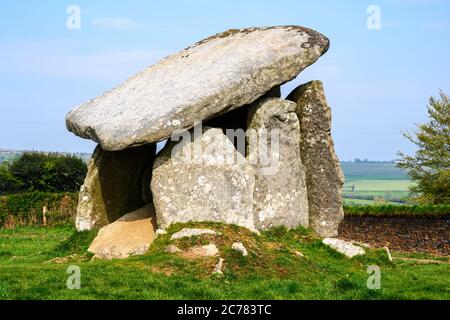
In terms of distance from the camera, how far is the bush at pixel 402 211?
96.2 ft

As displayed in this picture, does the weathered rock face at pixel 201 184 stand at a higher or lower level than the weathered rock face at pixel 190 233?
higher

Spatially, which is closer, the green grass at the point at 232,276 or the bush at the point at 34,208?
the green grass at the point at 232,276

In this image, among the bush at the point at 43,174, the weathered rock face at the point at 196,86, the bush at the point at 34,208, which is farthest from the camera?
the bush at the point at 43,174

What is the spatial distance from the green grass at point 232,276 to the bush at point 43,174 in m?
25.4

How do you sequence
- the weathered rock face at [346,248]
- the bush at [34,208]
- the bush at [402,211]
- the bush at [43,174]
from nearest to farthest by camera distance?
the weathered rock face at [346,248]
the bush at [402,211]
the bush at [34,208]
the bush at [43,174]

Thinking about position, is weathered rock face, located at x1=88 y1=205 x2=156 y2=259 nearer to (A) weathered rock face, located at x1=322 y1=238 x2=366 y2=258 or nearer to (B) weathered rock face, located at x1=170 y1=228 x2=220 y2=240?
(B) weathered rock face, located at x1=170 y1=228 x2=220 y2=240

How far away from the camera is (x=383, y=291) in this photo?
13.4 meters

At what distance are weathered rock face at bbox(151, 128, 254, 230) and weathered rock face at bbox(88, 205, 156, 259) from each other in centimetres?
80

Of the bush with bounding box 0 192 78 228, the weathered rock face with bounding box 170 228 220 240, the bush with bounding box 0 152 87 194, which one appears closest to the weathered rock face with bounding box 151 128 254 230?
the weathered rock face with bounding box 170 228 220 240

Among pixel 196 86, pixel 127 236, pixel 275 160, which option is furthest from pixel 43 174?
pixel 196 86

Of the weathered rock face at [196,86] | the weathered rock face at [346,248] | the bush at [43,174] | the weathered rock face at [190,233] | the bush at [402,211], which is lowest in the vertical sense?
the bush at [402,211]
